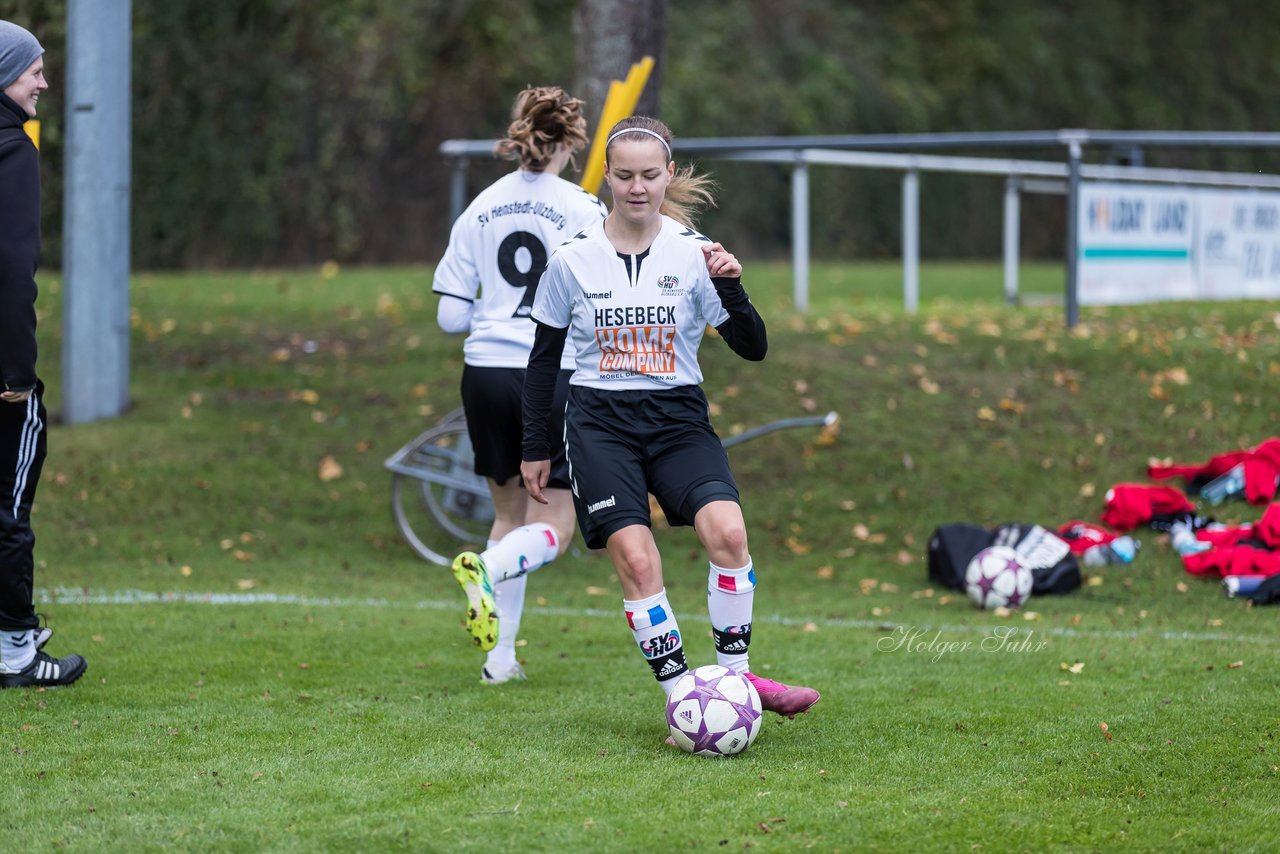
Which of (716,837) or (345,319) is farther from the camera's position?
(345,319)

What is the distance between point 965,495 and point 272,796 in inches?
231

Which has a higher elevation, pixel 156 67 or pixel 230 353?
pixel 156 67

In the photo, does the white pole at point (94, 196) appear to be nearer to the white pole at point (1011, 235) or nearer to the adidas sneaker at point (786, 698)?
the adidas sneaker at point (786, 698)

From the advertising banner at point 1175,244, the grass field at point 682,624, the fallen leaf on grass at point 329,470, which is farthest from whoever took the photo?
the advertising banner at point 1175,244

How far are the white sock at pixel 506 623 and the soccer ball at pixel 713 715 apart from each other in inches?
49.9

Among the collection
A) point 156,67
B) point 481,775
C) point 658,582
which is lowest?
point 481,775

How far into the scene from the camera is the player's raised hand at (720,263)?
4.70 metres

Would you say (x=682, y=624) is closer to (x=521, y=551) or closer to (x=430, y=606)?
(x=430, y=606)

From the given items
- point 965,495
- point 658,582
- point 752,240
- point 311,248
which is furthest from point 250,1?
point 658,582

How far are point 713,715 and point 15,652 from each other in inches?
102

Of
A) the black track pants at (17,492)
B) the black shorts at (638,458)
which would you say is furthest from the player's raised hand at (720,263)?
the black track pants at (17,492)

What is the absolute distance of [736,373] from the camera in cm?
1066

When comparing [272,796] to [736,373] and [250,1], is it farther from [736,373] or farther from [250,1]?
[250,1]

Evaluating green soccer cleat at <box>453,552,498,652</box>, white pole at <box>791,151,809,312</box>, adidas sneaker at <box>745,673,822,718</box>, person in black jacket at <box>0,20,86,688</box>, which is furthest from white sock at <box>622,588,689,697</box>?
white pole at <box>791,151,809,312</box>
